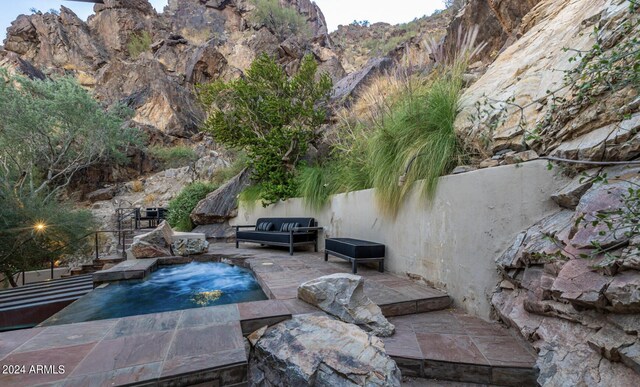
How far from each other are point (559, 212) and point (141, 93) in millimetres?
21564

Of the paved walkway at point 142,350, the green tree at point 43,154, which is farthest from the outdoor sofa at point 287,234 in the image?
the green tree at point 43,154

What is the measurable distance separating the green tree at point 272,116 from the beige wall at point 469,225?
13.8ft

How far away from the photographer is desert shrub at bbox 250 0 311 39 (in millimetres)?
22125

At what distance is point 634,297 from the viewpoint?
4.63 feet

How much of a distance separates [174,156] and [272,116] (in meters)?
11.0

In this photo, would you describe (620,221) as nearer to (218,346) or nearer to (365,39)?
(218,346)

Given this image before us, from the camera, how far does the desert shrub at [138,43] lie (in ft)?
69.9

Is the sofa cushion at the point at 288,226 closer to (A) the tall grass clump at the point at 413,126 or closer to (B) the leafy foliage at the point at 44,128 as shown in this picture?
(A) the tall grass clump at the point at 413,126

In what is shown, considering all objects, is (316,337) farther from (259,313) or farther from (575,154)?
(575,154)

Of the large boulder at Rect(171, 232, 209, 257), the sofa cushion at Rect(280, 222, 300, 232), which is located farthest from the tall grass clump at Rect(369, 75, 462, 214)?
the large boulder at Rect(171, 232, 209, 257)

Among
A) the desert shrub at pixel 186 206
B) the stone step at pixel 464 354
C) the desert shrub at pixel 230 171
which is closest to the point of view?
the stone step at pixel 464 354

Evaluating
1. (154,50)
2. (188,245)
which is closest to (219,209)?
(188,245)

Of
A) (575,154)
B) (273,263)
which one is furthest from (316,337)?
(273,263)

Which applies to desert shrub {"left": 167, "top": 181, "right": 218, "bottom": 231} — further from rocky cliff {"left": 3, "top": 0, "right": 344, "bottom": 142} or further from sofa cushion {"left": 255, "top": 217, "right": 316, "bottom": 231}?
rocky cliff {"left": 3, "top": 0, "right": 344, "bottom": 142}
